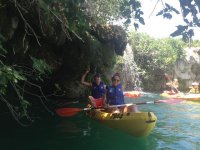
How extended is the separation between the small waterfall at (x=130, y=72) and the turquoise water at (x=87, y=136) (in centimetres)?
1490

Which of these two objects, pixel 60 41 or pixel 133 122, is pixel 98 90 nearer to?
pixel 60 41

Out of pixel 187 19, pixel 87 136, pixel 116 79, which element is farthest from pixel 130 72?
pixel 187 19

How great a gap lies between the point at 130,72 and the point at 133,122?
18.8 metres

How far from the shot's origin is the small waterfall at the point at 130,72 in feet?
86.1

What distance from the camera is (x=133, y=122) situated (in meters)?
8.24

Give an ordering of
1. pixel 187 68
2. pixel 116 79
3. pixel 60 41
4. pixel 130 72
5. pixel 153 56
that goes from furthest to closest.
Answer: pixel 187 68, pixel 153 56, pixel 130 72, pixel 60 41, pixel 116 79

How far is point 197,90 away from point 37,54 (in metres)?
10.7

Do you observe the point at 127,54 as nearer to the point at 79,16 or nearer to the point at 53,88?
the point at 53,88

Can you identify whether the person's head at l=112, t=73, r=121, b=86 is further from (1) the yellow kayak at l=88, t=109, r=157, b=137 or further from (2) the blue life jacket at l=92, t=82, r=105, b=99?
(2) the blue life jacket at l=92, t=82, r=105, b=99

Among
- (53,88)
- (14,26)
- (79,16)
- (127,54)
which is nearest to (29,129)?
(14,26)

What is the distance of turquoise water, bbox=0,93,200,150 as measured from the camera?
756 cm

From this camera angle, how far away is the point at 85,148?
7445mm

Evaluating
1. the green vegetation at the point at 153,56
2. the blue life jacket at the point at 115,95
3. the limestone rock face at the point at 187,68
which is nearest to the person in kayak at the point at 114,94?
the blue life jacket at the point at 115,95

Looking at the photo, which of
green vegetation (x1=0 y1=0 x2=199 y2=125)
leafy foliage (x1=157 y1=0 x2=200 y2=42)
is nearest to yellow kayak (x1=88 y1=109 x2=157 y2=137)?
green vegetation (x1=0 y1=0 x2=199 y2=125)
